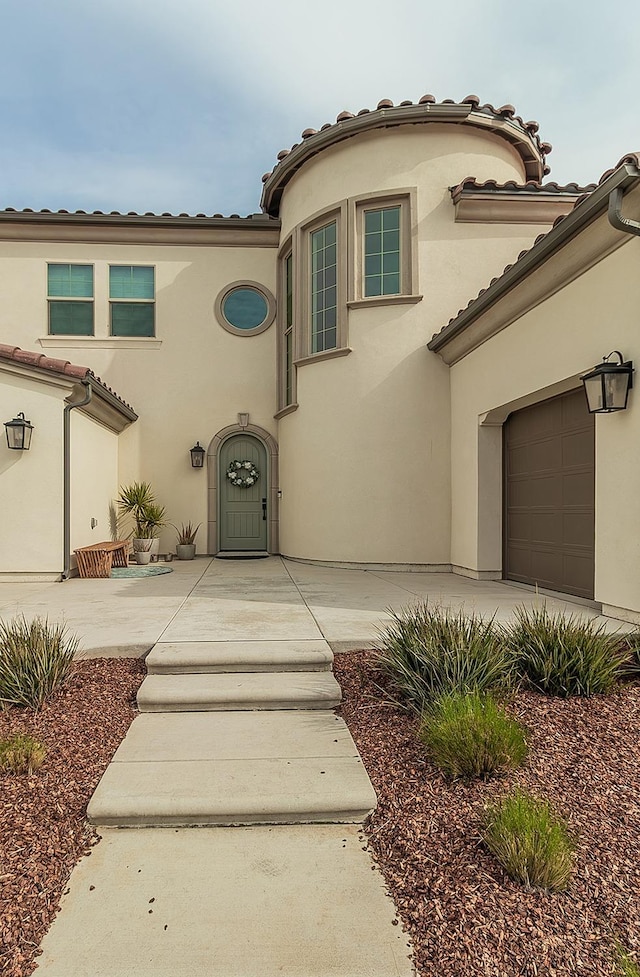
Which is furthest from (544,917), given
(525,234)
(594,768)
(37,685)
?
(525,234)

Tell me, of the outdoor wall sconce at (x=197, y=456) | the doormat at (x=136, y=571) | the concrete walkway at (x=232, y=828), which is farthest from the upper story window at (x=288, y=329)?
the concrete walkway at (x=232, y=828)

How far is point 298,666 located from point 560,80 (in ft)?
29.3

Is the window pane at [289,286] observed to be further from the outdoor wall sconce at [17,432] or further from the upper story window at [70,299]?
the outdoor wall sconce at [17,432]

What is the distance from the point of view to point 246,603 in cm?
691

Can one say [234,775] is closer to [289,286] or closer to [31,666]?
[31,666]

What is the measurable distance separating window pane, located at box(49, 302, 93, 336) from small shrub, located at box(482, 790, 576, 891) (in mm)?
12777

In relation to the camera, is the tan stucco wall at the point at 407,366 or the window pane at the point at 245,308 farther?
the window pane at the point at 245,308

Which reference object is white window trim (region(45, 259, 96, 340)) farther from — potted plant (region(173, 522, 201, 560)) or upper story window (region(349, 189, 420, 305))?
upper story window (region(349, 189, 420, 305))

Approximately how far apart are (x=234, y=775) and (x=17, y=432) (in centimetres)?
757

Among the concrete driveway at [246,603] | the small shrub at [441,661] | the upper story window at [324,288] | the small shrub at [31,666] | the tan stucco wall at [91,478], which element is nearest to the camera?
the small shrub at [441,661]

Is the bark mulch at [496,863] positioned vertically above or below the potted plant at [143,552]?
below

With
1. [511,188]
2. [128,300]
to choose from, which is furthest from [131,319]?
[511,188]

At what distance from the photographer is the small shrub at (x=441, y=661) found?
3.93 metres

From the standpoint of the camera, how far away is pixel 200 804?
3027 millimetres
